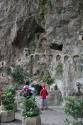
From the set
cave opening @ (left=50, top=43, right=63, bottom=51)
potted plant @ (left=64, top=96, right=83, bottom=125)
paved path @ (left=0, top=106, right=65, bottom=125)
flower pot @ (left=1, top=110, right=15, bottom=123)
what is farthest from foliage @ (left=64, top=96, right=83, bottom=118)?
cave opening @ (left=50, top=43, right=63, bottom=51)

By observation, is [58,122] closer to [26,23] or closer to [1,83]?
[1,83]

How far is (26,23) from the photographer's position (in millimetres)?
27188

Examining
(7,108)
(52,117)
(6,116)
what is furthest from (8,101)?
(52,117)

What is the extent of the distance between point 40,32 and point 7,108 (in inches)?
543

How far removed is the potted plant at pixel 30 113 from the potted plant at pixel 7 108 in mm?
1235

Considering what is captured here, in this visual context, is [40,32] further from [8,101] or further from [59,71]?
[8,101]

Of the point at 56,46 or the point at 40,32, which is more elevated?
the point at 40,32

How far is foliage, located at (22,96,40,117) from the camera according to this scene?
12258 mm

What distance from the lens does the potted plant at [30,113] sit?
1219 centimetres

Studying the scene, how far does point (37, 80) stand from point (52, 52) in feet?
7.89

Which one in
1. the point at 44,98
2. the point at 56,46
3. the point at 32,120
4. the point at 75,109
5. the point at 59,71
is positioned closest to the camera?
the point at 75,109

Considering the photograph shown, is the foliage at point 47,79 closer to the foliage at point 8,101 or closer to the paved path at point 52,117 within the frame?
the paved path at point 52,117

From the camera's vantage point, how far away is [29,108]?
12.4 metres

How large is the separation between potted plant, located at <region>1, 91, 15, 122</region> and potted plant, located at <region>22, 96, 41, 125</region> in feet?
4.05
